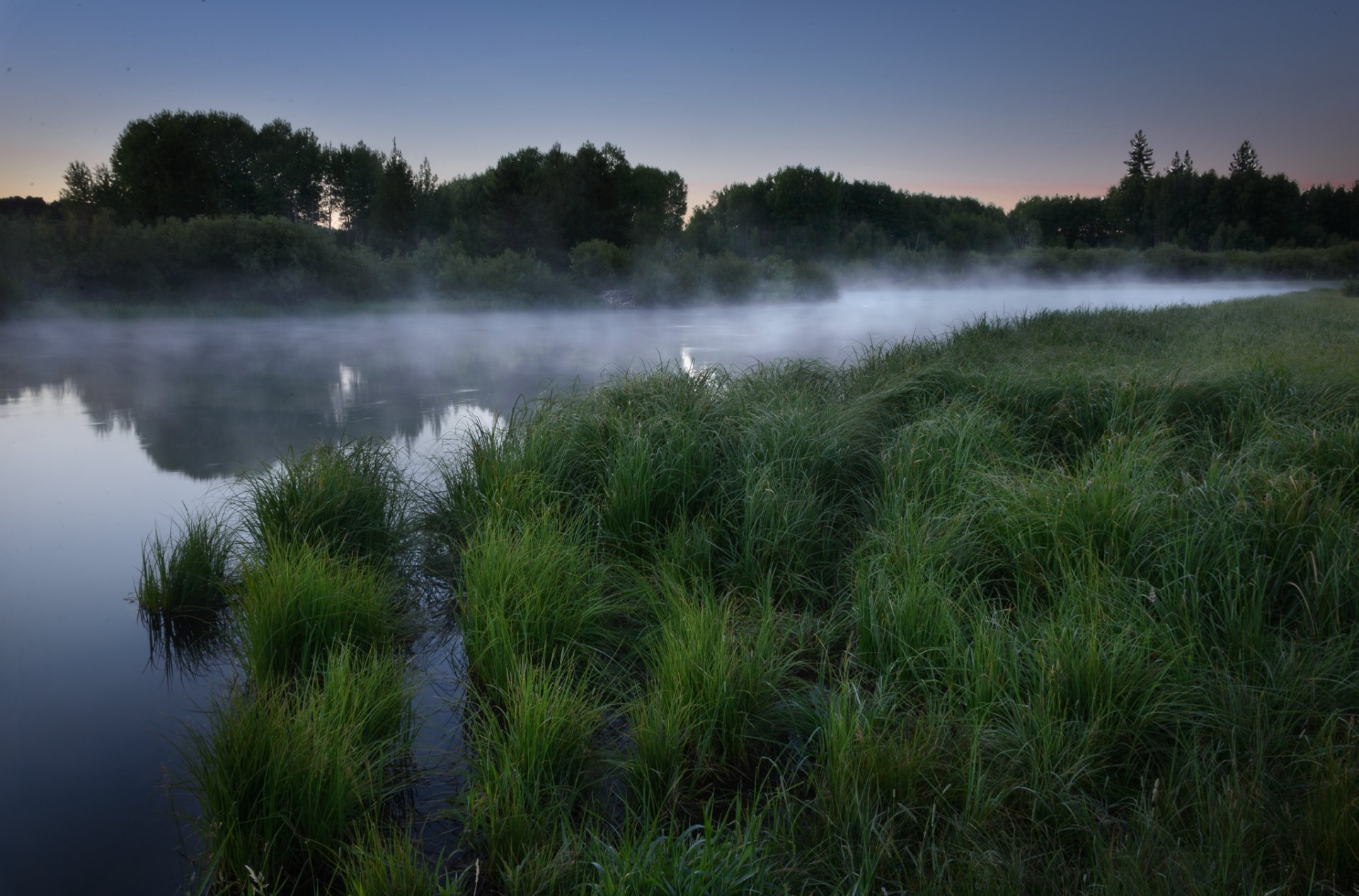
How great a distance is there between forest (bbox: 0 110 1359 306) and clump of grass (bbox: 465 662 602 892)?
23343mm

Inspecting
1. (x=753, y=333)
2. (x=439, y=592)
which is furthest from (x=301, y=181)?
(x=439, y=592)

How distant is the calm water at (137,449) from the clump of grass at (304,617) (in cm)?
44

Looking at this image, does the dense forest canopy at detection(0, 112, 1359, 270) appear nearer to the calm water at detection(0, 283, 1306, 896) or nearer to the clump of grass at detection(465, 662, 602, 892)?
the calm water at detection(0, 283, 1306, 896)

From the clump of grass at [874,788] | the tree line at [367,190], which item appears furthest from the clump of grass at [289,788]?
the tree line at [367,190]

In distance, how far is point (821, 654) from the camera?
321 centimetres

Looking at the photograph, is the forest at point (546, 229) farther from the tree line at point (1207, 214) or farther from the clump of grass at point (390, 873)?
the clump of grass at point (390, 873)

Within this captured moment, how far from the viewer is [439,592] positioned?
4191mm

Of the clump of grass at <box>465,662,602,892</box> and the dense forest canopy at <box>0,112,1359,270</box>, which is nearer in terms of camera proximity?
the clump of grass at <box>465,662,602,892</box>

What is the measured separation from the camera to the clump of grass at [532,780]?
204 centimetres

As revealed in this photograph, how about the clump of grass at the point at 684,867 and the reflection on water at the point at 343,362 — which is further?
the reflection on water at the point at 343,362

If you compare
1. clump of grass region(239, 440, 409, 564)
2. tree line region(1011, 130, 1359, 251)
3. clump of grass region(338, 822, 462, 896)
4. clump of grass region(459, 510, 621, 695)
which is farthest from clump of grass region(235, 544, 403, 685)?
tree line region(1011, 130, 1359, 251)

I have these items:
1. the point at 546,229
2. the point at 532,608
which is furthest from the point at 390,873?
the point at 546,229

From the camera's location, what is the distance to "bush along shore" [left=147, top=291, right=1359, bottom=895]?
2010 mm

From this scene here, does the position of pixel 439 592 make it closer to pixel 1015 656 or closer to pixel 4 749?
pixel 4 749
